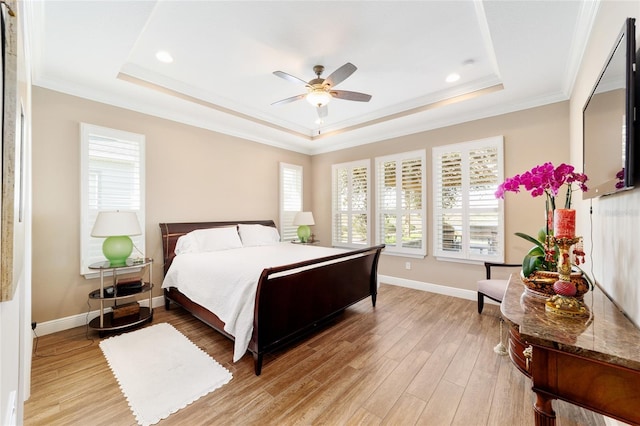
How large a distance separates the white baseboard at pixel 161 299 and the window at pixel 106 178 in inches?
21.2

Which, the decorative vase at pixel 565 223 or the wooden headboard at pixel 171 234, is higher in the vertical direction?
the decorative vase at pixel 565 223

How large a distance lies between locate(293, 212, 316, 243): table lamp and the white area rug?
279 cm

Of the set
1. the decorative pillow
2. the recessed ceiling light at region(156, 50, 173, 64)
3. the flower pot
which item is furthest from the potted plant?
the decorative pillow

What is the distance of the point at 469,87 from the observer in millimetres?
3393

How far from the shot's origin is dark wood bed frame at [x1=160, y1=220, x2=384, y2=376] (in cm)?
217

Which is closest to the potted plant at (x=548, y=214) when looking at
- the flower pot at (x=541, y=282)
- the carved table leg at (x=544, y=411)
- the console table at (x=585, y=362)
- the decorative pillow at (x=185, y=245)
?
the flower pot at (x=541, y=282)

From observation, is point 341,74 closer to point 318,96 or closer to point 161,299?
point 318,96

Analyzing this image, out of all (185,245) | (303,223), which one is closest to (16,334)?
(185,245)

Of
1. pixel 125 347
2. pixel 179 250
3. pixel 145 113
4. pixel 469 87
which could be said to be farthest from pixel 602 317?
pixel 145 113

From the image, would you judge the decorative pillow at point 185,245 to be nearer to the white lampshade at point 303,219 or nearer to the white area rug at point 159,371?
the white area rug at point 159,371

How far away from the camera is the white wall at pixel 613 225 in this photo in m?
1.20

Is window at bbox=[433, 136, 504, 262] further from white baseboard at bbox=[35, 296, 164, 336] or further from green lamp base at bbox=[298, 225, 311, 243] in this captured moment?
white baseboard at bbox=[35, 296, 164, 336]

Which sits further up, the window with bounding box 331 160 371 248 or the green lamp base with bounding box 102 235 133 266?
the window with bounding box 331 160 371 248

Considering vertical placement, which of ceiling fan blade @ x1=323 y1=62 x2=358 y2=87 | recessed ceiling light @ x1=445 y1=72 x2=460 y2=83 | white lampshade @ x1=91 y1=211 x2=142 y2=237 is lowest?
white lampshade @ x1=91 y1=211 x2=142 y2=237
